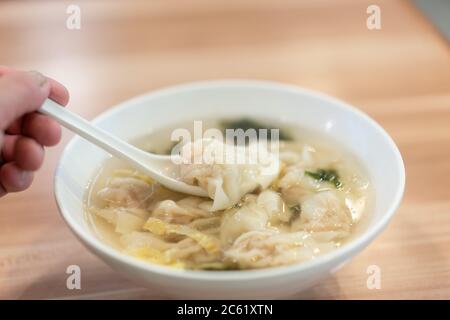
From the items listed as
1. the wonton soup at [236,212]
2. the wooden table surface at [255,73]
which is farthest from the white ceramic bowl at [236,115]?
the wooden table surface at [255,73]

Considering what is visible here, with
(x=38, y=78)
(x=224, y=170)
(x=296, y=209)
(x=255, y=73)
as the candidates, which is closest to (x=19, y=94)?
(x=38, y=78)

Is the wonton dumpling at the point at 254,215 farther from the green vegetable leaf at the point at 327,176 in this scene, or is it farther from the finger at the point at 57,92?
the finger at the point at 57,92

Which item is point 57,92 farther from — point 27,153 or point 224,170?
point 224,170

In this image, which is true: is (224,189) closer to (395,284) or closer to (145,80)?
(395,284)

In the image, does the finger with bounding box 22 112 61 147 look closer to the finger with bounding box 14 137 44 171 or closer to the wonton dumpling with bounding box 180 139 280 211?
the finger with bounding box 14 137 44 171

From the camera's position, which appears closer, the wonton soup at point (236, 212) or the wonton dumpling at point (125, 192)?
the wonton soup at point (236, 212)

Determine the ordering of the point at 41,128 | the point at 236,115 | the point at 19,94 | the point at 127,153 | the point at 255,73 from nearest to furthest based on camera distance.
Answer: the point at 19,94 → the point at 41,128 → the point at 127,153 → the point at 236,115 → the point at 255,73
